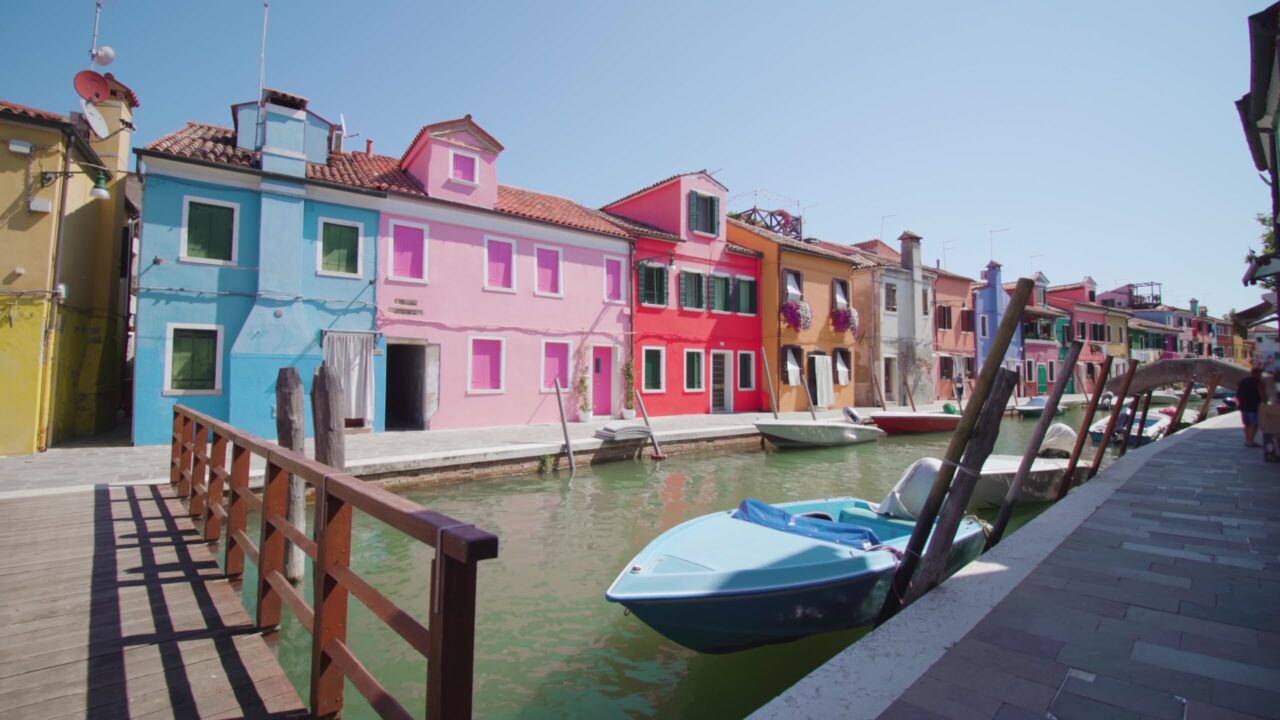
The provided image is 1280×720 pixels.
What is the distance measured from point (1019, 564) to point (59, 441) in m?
16.0

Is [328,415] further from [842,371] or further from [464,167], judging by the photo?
[842,371]

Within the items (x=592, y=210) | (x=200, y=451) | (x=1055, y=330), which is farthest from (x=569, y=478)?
(x=1055, y=330)

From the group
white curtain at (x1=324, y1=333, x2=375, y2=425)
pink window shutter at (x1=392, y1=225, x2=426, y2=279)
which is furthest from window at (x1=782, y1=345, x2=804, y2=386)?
white curtain at (x1=324, y1=333, x2=375, y2=425)

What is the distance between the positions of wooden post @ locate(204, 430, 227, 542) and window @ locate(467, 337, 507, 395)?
400 inches

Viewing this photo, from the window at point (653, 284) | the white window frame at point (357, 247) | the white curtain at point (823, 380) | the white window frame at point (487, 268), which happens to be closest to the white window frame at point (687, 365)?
the window at point (653, 284)

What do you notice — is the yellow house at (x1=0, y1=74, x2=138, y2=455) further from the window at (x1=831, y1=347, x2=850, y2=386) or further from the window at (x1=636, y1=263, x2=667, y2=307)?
the window at (x1=831, y1=347, x2=850, y2=386)

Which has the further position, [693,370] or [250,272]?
[693,370]

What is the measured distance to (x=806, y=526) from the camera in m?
5.41

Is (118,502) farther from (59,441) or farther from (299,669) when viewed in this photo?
(59,441)

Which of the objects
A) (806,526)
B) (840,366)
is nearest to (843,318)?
(840,366)

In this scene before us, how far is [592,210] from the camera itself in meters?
21.2

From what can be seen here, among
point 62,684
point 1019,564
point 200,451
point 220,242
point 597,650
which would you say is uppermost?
point 220,242

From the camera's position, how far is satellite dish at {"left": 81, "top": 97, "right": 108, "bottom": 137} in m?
12.4

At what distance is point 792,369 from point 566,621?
18.1 metres
